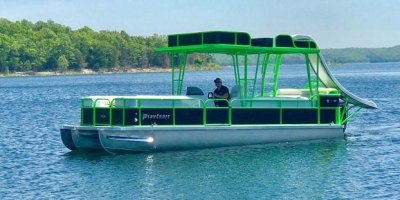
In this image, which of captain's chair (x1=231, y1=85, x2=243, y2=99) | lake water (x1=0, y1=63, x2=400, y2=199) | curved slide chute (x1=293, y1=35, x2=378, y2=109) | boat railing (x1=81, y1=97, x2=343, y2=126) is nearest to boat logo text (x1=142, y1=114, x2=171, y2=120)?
boat railing (x1=81, y1=97, x2=343, y2=126)

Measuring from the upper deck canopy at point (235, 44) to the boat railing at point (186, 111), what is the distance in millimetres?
1741

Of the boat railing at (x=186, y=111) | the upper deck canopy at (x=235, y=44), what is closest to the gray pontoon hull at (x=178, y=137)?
the boat railing at (x=186, y=111)

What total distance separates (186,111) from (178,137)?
2.90ft

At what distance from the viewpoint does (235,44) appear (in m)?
28.3

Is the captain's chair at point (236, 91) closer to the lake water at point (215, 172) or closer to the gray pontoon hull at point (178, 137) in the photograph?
the gray pontoon hull at point (178, 137)

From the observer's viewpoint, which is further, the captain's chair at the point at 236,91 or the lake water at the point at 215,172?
the captain's chair at the point at 236,91

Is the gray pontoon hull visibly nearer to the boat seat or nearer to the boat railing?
the boat railing

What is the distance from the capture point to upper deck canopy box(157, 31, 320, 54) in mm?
27938

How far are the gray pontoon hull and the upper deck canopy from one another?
2669 millimetres

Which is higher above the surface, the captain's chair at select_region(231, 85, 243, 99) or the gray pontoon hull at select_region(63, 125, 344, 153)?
the captain's chair at select_region(231, 85, 243, 99)

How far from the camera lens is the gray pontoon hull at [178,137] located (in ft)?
88.3

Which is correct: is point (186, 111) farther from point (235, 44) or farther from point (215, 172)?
point (215, 172)

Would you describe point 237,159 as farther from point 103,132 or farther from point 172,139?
point 103,132

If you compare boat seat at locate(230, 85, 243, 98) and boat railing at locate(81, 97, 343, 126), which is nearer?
boat railing at locate(81, 97, 343, 126)
